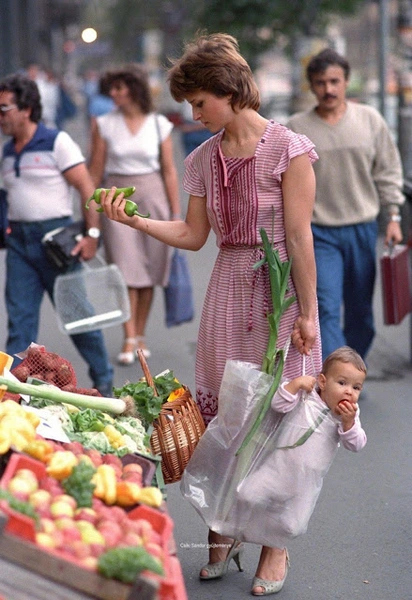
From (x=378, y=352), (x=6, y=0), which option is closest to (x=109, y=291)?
(x=378, y=352)

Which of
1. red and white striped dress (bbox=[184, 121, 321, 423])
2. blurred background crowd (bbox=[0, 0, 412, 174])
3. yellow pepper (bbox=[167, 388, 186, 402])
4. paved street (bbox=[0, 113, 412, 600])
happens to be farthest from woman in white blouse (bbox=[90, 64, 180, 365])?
yellow pepper (bbox=[167, 388, 186, 402])

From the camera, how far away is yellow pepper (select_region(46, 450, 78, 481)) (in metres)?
3.00

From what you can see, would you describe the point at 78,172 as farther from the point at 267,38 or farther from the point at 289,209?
the point at 267,38

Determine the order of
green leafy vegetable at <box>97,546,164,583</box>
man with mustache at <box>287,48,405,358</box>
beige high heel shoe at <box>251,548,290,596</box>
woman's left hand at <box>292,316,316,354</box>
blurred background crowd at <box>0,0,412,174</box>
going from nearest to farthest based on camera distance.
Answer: green leafy vegetable at <box>97,546,164,583</box> → woman's left hand at <box>292,316,316,354</box> → beige high heel shoe at <box>251,548,290,596</box> → man with mustache at <box>287,48,405,358</box> → blurred background crowd at <box>0,0,412,174</box>

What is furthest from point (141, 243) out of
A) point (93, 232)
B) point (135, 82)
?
point (93, 232)

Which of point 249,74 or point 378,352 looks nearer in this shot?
point 249,74

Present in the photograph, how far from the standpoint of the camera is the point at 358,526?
4660 millimetres

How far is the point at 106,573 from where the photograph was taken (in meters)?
2.53

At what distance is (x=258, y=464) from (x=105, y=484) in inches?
34.1

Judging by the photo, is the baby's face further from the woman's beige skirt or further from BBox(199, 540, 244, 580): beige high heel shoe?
the woman's beige skirt

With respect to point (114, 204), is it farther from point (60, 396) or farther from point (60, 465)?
point (60, 465)

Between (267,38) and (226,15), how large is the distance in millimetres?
1304

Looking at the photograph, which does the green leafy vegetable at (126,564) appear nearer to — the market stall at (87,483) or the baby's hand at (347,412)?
the market stall at (87,483)

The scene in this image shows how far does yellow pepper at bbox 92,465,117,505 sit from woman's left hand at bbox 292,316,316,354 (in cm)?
106
